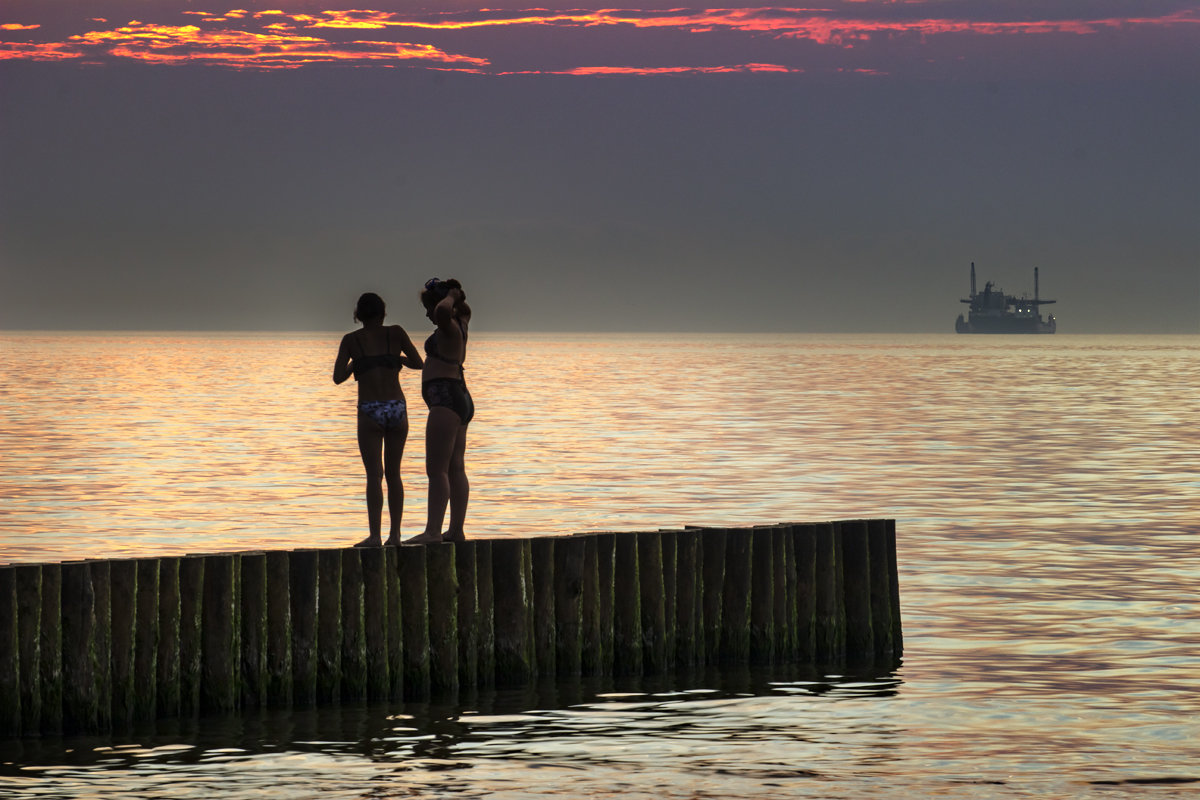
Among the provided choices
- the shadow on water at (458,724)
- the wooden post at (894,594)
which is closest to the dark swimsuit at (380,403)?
the shadow on water at (458,724)

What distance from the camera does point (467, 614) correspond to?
12625 mm

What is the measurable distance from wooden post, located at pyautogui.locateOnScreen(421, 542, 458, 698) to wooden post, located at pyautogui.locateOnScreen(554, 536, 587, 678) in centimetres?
80

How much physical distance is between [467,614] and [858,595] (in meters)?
3.37

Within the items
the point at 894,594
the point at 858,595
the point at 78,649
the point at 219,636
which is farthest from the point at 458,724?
the point at 894,594

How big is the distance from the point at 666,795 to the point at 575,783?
58cm

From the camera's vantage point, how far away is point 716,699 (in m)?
12.7

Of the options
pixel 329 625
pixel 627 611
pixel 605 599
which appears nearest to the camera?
pixel 329 625

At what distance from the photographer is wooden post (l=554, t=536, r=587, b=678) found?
12875mm

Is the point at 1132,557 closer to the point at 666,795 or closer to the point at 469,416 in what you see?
the point at 469,416

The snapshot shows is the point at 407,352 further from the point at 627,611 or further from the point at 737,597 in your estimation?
the point at 737,597

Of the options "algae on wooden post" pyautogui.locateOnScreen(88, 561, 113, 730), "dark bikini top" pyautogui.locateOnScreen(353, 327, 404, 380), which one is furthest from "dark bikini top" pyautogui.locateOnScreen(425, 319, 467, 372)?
"algae on wooden post" pyautogui.locateOnScreen(88, 561, 113, 730)

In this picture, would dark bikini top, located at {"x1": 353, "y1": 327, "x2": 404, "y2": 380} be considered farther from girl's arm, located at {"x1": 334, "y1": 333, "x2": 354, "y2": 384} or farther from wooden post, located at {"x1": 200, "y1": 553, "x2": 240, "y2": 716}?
wooden post, located at {"x1": 200, "y1": 553, "x2": 240, "y2": 716}

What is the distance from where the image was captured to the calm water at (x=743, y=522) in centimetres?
1075

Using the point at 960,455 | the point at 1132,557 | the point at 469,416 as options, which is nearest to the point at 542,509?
the point at 1132,557
